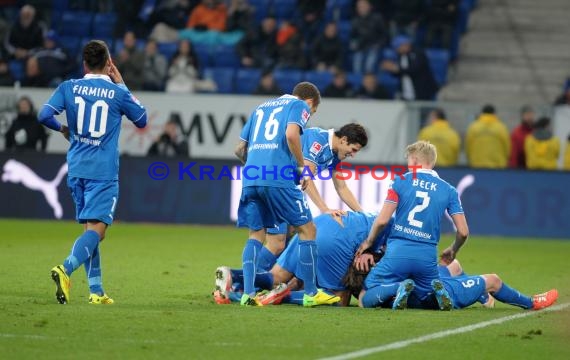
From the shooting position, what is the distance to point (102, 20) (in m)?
24.3

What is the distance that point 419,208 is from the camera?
10.1 m

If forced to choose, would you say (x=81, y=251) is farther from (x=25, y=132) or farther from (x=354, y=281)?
(x=25, y=132)

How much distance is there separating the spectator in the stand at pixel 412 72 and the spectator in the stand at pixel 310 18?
176 centimetres

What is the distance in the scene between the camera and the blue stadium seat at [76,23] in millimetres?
24266

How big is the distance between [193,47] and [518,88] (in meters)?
6.12

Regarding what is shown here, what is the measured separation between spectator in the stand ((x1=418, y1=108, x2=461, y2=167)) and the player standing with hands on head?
964cm

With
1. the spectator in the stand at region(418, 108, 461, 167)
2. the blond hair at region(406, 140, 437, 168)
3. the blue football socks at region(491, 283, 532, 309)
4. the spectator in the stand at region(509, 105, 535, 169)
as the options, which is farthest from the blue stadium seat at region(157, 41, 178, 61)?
the blue football socks at region(491, 283, 532, 309)

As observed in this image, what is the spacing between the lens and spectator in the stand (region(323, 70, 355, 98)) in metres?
21.2

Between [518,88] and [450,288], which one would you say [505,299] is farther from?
[518,88]

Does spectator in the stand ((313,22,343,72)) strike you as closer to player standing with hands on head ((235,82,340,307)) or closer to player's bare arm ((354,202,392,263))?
player standing with hands on head ((235,82,340,307))

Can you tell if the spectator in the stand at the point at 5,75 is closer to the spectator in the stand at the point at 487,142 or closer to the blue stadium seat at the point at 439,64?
the blue stadium seat at the point at 439,64

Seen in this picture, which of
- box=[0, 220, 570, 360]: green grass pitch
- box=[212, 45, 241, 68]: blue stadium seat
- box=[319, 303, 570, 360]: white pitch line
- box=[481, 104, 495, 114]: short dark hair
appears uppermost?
box=[212, 45, 241, 68]: blue stadium seat

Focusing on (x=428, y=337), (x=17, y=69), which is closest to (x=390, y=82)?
(x=17, y=69)

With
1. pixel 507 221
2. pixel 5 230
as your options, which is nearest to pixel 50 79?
pixel 5 230
